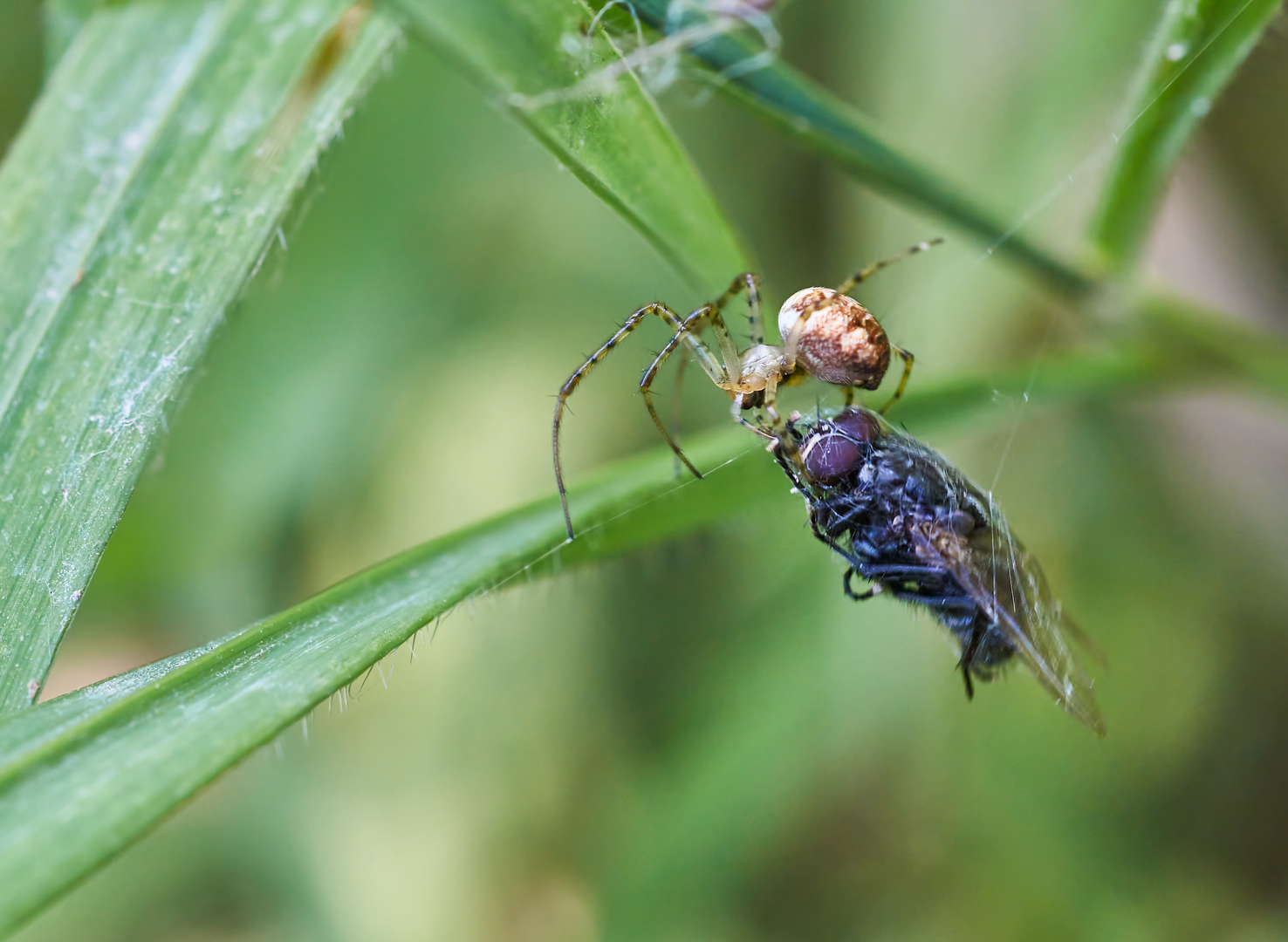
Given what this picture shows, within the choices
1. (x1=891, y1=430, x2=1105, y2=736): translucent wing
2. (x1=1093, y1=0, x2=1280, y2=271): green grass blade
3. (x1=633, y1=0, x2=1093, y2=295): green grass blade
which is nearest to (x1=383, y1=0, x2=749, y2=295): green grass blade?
(x1=633, y1=0, x2=1093, y2=295): green grass blade

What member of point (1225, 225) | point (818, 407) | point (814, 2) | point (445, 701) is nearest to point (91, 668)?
point (445, 701)

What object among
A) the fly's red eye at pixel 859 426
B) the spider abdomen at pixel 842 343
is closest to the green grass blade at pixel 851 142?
the spider abdomen at pixel 842 343

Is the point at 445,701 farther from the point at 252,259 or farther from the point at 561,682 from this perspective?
the point at 252,259

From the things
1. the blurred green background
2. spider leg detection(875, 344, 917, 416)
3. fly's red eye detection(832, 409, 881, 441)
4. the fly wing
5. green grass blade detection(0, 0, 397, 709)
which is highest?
green grass blade detection(0, 0, 397, 709)

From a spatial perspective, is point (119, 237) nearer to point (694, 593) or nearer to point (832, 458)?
point (832, 458)

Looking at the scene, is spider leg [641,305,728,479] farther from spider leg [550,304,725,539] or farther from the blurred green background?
the blurred green background

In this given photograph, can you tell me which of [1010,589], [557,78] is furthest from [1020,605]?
[557,78]

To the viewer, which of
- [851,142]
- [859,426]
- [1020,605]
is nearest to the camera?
[1020,605]
